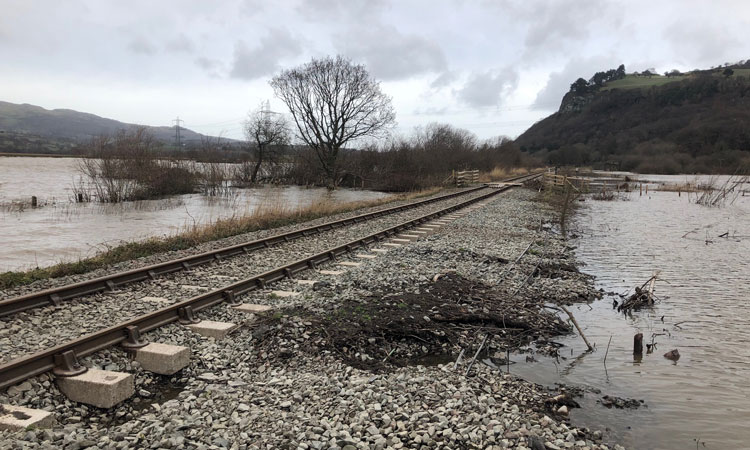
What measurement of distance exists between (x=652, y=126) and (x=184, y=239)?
533 ft

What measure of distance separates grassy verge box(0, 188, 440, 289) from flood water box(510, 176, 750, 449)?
337 inches

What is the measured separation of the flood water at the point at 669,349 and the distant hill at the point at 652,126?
3690 inches

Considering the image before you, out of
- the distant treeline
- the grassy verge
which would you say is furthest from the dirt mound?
the distant treeline

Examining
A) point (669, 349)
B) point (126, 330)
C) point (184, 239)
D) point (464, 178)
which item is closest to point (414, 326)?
point (126, 330)

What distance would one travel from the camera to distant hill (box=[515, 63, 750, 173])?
109750 mm

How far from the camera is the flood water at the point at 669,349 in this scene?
184 inches

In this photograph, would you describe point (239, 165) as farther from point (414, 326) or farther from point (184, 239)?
point (414, 326)

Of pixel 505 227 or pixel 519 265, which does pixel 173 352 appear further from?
pixel 505 227

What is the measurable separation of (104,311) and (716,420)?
748 cm

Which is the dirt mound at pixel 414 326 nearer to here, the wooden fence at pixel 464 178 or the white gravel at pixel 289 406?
the white gravel at pixel 289 406

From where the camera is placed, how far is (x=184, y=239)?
12.9 metres

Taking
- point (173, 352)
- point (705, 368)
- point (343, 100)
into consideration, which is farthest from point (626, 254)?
point (343, 100)

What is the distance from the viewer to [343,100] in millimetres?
43656

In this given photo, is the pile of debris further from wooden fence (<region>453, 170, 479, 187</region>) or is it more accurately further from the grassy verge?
wooden fence (<region>453, 170, 479, 187</region>)
